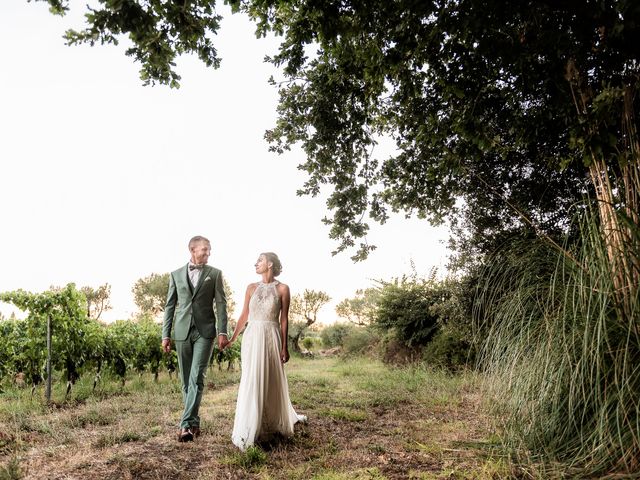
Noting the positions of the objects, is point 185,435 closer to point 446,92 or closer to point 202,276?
point 202,276

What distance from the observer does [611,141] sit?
3.26m

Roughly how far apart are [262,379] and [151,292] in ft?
143

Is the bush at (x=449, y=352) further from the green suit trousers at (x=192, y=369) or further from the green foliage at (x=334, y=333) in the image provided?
the green foliage at (x=334, y=333)

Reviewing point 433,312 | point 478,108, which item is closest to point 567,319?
point 478,108

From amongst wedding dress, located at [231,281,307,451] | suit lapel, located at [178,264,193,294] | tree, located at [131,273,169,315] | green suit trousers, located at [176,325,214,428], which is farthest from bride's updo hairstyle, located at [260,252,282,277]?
tree, located at [131,273,169,315]

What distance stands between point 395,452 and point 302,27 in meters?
4.84

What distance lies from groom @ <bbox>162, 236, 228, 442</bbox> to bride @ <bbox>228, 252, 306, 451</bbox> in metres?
0.41

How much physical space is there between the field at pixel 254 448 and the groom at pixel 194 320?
0.51 m

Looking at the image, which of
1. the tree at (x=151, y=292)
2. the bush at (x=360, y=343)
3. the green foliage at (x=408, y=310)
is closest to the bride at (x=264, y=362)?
the green foliage at (x=408, y=310)

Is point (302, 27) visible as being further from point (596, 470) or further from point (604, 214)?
point (596, 470)

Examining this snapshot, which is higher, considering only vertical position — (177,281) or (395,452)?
(177,281)

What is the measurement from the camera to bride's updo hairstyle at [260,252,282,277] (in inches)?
202

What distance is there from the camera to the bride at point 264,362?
14.8ft

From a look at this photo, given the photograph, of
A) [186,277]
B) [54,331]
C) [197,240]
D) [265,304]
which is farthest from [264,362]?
[54,331]
